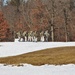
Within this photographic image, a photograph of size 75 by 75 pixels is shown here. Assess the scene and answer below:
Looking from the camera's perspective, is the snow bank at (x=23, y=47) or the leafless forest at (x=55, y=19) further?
the leafless forest at (x=55, y=19)

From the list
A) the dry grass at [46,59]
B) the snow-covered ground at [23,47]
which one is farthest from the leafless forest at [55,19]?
the dry grass at [46,59]

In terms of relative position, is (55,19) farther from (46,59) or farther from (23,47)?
(46,59)

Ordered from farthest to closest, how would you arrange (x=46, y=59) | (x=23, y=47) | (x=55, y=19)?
(x=55, y=19) → (x=23, y=47) → (x=46, y=59)

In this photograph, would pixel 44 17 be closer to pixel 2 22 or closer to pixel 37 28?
pixel 37 28

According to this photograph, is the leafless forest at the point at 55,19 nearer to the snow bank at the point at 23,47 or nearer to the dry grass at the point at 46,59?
the snow bank at the point at 23,47

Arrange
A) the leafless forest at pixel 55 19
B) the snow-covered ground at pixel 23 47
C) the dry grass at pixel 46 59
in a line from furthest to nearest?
1. the leafless forest at pixel 55 19
2. the snow-covered ground at pixel 23 47
3. the dry grass at pixel 46 59

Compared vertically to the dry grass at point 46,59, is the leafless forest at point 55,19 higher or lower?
higher

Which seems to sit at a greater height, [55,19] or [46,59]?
[55,19]

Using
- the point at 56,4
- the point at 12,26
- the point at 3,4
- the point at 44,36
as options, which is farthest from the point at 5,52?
the point at 3,4

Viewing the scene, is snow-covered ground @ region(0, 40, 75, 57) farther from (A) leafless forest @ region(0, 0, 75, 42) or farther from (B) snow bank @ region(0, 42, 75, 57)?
(A) leafless forest @ region(0, 0, 75, 42)

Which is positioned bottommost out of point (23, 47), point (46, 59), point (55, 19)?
point (23, 47)

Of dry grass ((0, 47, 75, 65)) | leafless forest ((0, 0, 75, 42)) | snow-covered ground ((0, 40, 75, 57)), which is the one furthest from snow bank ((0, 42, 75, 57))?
leafless forest ((0, 0, 75, 42))

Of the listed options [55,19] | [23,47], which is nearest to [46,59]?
[23,47]

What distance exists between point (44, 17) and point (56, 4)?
9.92 feet
